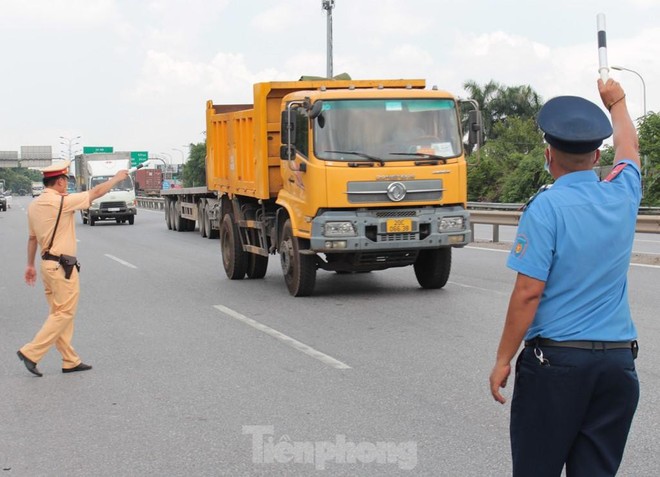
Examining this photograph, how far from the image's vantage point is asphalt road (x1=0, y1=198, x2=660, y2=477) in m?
5.76

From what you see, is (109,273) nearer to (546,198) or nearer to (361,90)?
(361,90)

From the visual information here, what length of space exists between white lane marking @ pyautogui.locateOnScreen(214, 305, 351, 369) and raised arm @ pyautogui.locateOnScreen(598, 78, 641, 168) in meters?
4.70

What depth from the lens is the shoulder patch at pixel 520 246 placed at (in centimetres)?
353

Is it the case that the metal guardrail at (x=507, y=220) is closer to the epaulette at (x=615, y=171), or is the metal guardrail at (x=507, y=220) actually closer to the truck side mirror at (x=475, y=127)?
the truck side mirror at (x=475, y=127)

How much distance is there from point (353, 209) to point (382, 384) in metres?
5.14

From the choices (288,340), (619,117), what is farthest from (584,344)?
(288,340)

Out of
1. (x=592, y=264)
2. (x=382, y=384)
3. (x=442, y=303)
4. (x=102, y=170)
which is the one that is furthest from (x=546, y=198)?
(x=102, y=170)

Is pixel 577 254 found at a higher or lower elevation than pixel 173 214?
higher

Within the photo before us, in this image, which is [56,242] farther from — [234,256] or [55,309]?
[234,256]

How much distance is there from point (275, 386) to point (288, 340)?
2114mm

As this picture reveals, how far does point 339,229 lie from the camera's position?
12.3 meters

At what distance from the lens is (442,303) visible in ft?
40.3

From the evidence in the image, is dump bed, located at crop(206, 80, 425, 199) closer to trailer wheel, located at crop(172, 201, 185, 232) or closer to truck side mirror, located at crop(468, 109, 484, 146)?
truck side mirror, located at crop(468, 109, 484, 146)

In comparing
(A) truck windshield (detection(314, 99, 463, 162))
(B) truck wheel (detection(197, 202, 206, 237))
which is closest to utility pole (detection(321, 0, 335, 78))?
(B) truck wheel (detection(197, 202, 206, 237))
